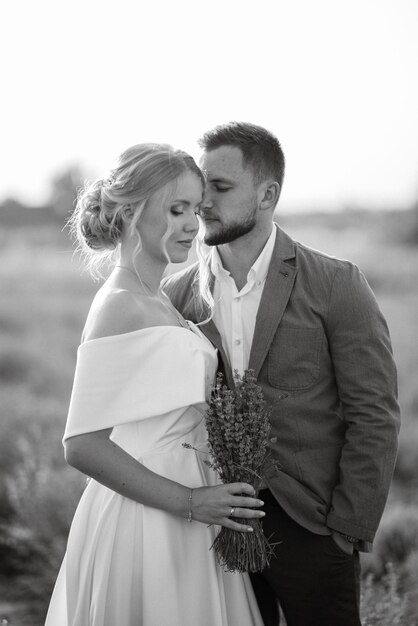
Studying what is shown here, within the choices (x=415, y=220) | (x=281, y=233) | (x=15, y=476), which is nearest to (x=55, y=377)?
(x=15, y=476)

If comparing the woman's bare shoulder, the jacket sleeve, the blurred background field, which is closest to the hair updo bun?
the woman's bare shoulder

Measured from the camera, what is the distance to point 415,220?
13.5 metres

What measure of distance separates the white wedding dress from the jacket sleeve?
21.4 inches

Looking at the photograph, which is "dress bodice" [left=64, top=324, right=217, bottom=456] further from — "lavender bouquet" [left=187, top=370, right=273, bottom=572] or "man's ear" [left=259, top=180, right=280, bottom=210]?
"man's ear" [left=259, top=180, right=280, bottom=210]

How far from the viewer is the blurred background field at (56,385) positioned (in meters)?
5.77

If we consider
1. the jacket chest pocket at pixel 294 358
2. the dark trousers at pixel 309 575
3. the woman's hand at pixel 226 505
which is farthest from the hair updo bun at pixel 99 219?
the dark trousers at pixel 309 575

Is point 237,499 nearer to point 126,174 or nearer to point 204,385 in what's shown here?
point 204,385

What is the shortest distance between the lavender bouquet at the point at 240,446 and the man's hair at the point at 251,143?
107 cm

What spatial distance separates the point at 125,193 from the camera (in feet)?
9.16

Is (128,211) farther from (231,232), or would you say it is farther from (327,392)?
(327,392)

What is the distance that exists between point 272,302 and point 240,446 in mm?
740

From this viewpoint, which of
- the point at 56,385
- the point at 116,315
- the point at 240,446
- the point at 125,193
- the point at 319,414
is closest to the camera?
the point at 240,446

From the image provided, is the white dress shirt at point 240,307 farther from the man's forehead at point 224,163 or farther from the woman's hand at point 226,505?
the woman's hand at point 226,505

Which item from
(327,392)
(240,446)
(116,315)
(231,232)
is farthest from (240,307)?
(240,446)
